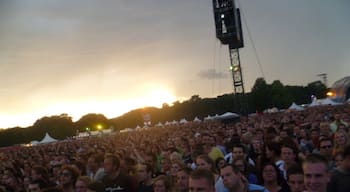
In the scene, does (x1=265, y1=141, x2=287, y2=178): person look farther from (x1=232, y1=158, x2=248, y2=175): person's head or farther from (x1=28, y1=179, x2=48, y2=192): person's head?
(x1=28, y1=179, x2=48, y2=192): person's head

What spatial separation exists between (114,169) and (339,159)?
132 inches

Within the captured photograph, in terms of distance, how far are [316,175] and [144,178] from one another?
11.7 ft

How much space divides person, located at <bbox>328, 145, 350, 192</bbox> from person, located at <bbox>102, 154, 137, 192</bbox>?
2919 millimetres

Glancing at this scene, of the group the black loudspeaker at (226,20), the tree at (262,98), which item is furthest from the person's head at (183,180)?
the tree at (262,98)

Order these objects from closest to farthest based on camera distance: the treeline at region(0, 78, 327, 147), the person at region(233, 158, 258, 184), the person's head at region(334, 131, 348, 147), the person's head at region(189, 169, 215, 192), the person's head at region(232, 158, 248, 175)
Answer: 1. the person's head at region(189, 169, 215, 192)
2. the person at region(233, 158, 258, 184)
3. the person's head at region(232, 158, 248, 175)
4. the person's head at region(334, 131, 348, 147)
5. the treeline at region(0, 78, 327, 147)

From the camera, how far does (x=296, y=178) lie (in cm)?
513

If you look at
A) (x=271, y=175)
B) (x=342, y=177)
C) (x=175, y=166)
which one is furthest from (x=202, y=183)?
(x=175, y=166)

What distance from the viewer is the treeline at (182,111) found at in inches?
3155

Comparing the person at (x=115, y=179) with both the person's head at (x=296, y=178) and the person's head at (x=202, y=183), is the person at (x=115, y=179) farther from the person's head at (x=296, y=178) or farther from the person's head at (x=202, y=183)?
the person's head at (x=202, y=183)

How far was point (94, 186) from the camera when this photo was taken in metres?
6.23

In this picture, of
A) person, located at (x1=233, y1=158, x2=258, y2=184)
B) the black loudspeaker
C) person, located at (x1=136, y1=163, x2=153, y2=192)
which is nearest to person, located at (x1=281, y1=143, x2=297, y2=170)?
person, located at (x1=233, y1=158, x2=258, y2=184)

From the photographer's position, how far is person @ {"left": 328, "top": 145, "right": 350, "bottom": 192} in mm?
4836

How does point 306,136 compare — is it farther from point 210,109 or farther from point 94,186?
point 210,109

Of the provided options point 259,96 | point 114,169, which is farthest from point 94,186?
point 259,96
